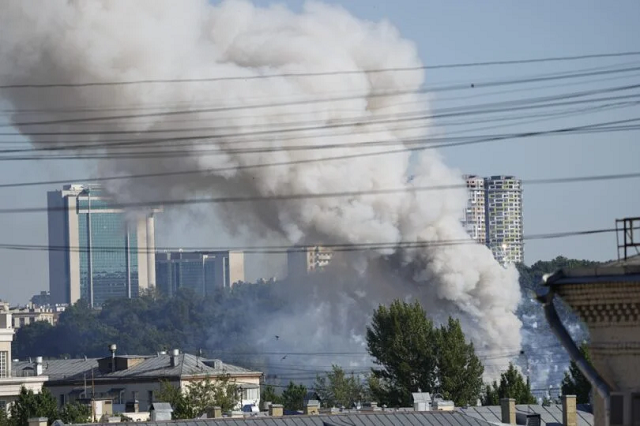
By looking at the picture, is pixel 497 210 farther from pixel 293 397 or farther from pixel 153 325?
pixel 293 397

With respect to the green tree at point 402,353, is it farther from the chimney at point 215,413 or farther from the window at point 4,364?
the chimney at point 215,413

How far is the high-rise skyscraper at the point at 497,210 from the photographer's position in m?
175

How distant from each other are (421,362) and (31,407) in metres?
13.8

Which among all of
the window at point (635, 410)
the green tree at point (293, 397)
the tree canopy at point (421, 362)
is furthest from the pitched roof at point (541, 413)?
the window at point (635, 410)

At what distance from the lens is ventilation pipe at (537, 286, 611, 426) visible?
32.8 ft

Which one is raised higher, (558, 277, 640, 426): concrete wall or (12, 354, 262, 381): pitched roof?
(558, 277, 640, 426): concrete wall

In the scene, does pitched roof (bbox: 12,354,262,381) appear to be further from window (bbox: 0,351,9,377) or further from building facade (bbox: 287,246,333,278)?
building facade (bbox: 287,246,333,278)

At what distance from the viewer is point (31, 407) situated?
2093 inches

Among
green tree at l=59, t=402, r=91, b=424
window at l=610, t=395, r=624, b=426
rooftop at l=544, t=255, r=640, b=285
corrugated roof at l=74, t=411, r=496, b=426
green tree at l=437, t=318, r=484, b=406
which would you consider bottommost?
green tree at l=59, t=402, r=91, b=424

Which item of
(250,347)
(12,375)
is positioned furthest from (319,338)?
(12,375)

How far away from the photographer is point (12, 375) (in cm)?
6969

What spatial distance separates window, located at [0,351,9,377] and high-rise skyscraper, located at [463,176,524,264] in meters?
104

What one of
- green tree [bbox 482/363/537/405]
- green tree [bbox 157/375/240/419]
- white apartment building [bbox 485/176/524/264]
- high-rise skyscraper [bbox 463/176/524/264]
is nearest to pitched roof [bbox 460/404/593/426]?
green tree [bbox 482/363/537/405]

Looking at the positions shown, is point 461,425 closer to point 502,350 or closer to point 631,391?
point 631,391
